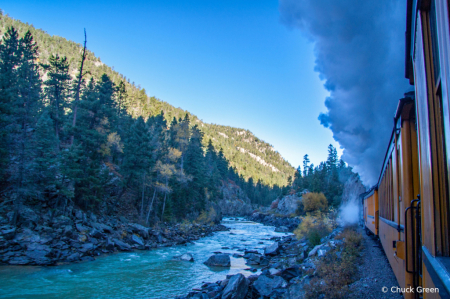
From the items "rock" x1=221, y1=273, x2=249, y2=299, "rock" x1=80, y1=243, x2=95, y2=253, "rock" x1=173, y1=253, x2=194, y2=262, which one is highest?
"rock" x1=221, y1=273, x2=249, y2=299

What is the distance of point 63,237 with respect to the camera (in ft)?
60.5

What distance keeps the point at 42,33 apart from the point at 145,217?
142 metres

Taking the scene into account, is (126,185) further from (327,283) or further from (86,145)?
(327,283)

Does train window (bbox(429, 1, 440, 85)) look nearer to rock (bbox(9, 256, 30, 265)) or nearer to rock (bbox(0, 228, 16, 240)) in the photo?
rock (bbox(9, 256, 30, 265))

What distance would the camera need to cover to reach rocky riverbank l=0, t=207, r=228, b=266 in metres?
16.1

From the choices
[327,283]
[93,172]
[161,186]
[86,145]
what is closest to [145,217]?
[161,186]

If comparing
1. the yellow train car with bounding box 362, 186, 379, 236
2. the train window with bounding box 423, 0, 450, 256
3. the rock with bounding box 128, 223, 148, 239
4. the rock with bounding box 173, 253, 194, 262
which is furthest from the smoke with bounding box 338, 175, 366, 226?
the train window with bounding box 423, 0, 450, 256

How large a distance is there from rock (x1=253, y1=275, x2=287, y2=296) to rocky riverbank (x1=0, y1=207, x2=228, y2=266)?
1281 centimetres

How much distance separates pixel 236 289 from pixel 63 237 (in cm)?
1451

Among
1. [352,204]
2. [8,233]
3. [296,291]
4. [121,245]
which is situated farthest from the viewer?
[352,204]

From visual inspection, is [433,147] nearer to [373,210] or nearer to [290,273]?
[373,210]

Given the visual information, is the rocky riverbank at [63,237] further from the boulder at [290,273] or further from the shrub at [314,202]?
the shrub at [314,202]

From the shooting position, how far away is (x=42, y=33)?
125812mm

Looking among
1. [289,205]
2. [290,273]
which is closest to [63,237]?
[290,273]
